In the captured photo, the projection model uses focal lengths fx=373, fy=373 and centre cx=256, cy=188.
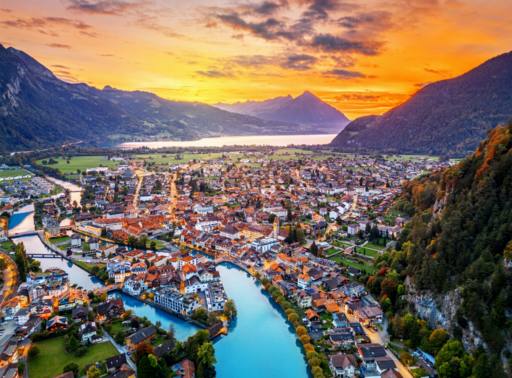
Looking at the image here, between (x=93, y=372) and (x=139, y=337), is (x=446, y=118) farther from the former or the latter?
(x=93, y=372)

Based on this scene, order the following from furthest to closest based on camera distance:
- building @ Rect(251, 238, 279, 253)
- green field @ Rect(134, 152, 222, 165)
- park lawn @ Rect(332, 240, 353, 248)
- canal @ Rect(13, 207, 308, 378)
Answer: green field @ Rect(134, 152, 222, 165) → park lawn @ Rect(332, 240, 353, 248) → building @ Rect(251, 238, 279, 253) → canal @ Rect(13, 207, 308, 378)

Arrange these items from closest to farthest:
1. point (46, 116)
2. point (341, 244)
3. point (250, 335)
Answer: point (250, 335), point (341, 244), point (46, 116)

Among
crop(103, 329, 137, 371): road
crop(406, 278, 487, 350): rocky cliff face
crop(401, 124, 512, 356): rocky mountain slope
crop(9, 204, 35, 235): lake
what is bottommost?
crop(9, 204, 35, 235): lake

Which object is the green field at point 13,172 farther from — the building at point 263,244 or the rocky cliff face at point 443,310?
the rocky cliff face at point 443,310

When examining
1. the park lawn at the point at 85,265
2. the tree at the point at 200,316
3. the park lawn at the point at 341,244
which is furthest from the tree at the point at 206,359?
the park lawn at the point at 341,244

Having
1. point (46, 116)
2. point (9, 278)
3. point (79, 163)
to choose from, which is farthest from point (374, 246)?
point (46, 116)

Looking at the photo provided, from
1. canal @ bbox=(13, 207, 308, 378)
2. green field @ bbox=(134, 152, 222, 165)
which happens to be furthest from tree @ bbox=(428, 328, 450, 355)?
green field @ bbox=(134, 152, 222, 165)

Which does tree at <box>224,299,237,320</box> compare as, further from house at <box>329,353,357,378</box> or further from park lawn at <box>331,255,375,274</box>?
park lawn at <box>331,255,375,274</box>
